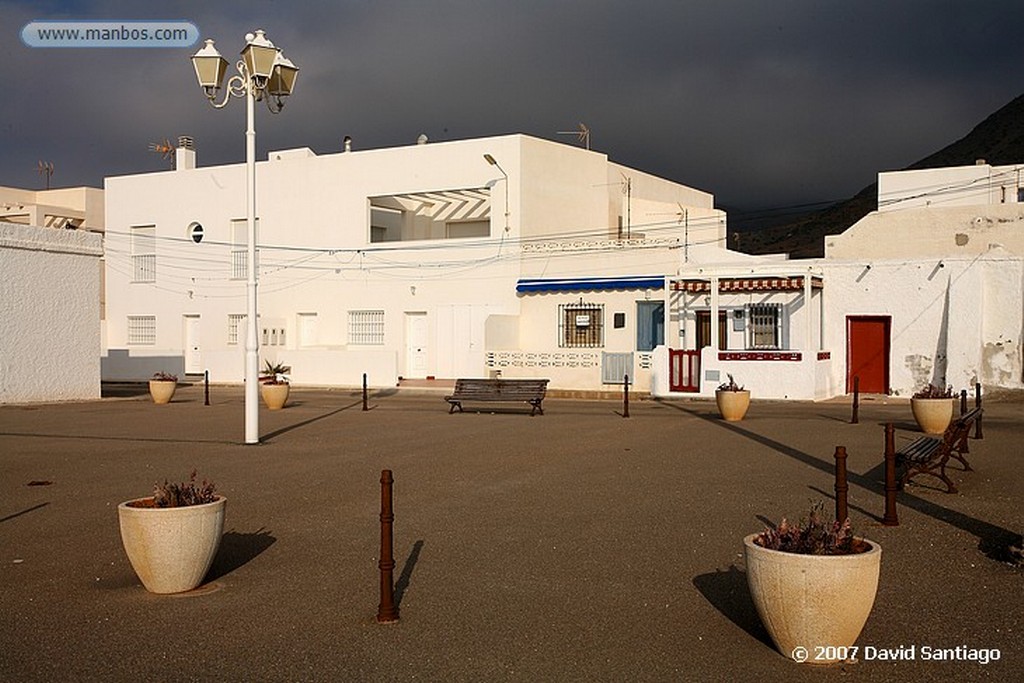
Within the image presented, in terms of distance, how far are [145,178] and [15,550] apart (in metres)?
37.0

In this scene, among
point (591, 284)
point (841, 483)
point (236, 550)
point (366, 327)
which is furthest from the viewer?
point (366, 327)

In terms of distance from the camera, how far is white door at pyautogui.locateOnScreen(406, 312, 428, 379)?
36469 mm

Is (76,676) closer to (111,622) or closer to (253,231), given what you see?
(111,622)

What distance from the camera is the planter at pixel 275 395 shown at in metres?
23.7

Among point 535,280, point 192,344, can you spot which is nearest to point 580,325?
point 535,280

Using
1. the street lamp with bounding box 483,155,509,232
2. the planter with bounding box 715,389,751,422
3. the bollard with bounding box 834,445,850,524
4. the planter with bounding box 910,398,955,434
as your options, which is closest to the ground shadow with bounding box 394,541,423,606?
the bollard with bounding box 834,445,850,524

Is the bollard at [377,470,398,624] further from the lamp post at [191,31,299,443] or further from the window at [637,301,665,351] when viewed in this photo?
the window at [637,301,665,351]

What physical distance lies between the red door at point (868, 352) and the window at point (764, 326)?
1.97 metres

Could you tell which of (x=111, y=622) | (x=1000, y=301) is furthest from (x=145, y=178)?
(x=111, y=622)

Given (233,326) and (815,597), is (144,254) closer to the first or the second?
(233,326)

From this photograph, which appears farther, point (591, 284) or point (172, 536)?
point (591, 284)

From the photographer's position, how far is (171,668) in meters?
5.83

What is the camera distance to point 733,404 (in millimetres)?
19797

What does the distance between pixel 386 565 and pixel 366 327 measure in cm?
3155
